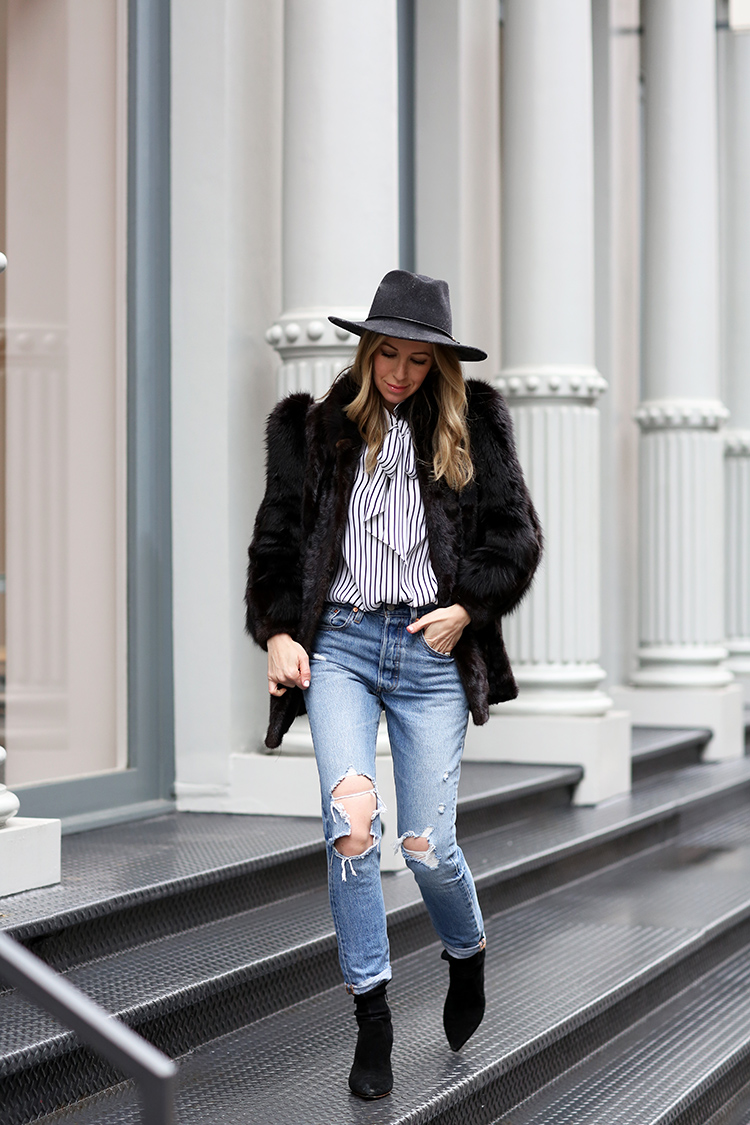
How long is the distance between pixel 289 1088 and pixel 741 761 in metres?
5.17

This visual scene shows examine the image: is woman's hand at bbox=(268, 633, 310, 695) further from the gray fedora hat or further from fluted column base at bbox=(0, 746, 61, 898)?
fluted column base at bbox=(0, 746, 61, 898)

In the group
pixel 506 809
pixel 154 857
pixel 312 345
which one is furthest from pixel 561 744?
pixel 154 857

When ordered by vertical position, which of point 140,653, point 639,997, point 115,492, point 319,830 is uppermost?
point 115,492

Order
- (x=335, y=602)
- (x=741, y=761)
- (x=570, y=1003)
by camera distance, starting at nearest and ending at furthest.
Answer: (x=335, y=602) < (x=570, y=1003) < (x=741, y=761)

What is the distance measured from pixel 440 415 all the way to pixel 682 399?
5066mm

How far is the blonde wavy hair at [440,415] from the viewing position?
114 inches

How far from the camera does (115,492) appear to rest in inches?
185

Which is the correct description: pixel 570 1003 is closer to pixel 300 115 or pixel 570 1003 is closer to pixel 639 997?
pixel 639 997

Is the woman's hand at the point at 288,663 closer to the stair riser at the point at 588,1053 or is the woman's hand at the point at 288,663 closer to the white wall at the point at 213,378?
the stair riser at the point at 588,1053

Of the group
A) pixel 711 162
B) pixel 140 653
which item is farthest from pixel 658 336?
pixel 140 653

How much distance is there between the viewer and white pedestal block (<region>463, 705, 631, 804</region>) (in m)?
6.05

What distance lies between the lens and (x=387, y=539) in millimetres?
2908

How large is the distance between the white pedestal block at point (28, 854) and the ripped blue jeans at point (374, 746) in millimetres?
1024

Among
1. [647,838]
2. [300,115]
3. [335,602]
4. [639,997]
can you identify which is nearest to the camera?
[335,602]
